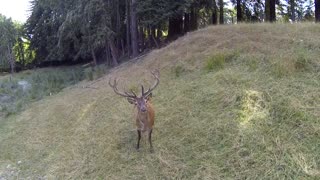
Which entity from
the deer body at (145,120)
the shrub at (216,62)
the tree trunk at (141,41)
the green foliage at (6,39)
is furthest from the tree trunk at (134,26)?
the green foliage at (6,39)

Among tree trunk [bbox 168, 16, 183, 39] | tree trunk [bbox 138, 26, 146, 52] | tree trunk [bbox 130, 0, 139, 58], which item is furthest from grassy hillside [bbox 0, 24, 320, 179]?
tree trunk [bbox 138, 26, 146, 52]

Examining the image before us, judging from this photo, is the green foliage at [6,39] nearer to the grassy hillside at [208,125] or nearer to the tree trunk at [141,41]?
the tree trunk at [141,41]

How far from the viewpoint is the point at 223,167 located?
20.3 ft

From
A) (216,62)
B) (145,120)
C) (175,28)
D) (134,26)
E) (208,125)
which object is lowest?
(208,125)

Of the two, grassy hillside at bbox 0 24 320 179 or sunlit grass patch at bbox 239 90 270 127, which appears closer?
grassy hillside at bbox 0 24 320 179

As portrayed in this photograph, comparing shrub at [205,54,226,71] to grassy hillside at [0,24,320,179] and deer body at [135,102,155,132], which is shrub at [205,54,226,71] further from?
deer body at [135,102,155,132]

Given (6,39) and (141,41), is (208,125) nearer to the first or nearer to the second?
(141,41)

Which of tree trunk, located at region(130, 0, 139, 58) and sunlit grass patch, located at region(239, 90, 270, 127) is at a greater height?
tree trunk, located at region(130, 0, 139, 58)

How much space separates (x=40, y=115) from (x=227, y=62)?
6.84 metres

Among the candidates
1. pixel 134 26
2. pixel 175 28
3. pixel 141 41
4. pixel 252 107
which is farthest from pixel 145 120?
pixel 141 41

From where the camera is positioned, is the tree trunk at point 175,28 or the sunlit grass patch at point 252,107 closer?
the sunlit grass patch at point 252,107

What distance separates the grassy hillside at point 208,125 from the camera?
6285 mm

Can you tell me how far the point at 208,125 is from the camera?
7.51m

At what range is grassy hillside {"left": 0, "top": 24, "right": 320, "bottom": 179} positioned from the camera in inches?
247
